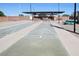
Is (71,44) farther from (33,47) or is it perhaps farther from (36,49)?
(36,49)

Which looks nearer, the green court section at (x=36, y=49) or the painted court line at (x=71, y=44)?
the green court section at (x=36, y=49)

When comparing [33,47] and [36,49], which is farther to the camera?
[33,47]

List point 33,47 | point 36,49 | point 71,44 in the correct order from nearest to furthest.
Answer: point 36,49
point 33,47
point 71,44

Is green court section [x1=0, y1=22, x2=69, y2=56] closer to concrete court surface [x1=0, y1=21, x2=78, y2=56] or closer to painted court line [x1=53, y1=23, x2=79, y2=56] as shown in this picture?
concrete court surface [x1=0, y1=21, x2=78, y2=56]

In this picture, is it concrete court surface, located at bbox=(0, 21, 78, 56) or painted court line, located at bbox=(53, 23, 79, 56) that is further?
painted court line, located at bbox=(53, 23, 79, 56)

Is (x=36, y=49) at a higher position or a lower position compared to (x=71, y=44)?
higher

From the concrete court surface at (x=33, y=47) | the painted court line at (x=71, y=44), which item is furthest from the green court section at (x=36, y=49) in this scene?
the painted court line at (x=71, y=44)

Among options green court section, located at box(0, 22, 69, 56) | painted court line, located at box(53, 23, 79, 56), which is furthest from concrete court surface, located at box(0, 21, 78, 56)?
painted court line, located at box(53, 23, 79, 56)

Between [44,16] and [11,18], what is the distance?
40022 mm

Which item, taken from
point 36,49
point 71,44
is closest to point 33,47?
point 36,49

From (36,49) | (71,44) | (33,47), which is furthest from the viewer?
(71,44)

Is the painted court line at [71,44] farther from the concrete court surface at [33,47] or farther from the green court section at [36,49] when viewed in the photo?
the green court section at [36,49]

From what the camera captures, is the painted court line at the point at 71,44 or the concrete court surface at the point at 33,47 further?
the painted court line at the point at 71,44

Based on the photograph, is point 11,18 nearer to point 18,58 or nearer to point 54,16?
point 54,16
